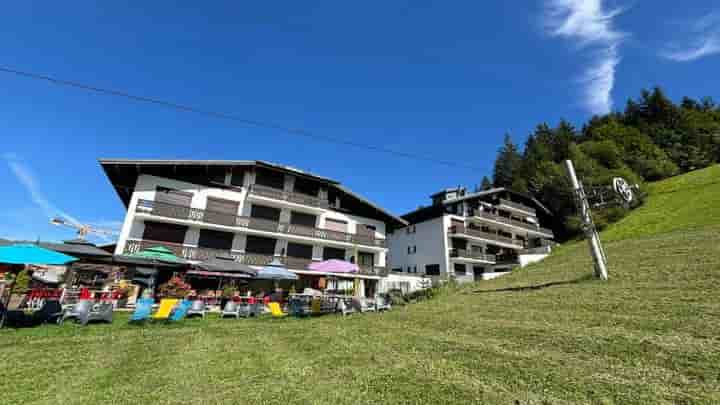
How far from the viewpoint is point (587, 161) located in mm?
38531

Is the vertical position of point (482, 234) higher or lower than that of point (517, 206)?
lower

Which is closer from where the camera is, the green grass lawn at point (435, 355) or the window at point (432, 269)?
the green grass lawn at point (435, 355)

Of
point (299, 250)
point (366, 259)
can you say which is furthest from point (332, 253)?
point (366, 259)

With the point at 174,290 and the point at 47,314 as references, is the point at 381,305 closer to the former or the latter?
the point at 174,290

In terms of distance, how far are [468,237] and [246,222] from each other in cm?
2385

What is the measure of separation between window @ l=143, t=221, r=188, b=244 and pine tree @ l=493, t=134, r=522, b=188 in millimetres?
49071

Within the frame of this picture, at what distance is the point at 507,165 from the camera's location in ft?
178

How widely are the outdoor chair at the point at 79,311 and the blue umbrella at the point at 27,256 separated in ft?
5.46

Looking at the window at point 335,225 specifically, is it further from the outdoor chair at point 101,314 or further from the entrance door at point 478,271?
the entrance door at point 478,271

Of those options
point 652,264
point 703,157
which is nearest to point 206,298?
point 652,264

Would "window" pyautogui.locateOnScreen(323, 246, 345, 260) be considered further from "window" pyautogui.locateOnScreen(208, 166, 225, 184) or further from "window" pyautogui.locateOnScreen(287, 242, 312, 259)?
"window" pyautogui.locateOnScreen(208, 166, 225, 184)

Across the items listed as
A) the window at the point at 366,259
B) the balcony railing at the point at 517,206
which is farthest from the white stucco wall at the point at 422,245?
the balcony railing at the point at 517,206

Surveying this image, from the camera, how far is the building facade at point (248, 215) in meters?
20.2

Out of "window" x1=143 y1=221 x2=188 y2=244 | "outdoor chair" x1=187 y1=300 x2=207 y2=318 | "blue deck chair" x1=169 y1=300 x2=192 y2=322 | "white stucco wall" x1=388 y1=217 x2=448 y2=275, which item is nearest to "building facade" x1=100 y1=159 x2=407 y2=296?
"window" x1=143 y1=221 x2=188 y2=244
